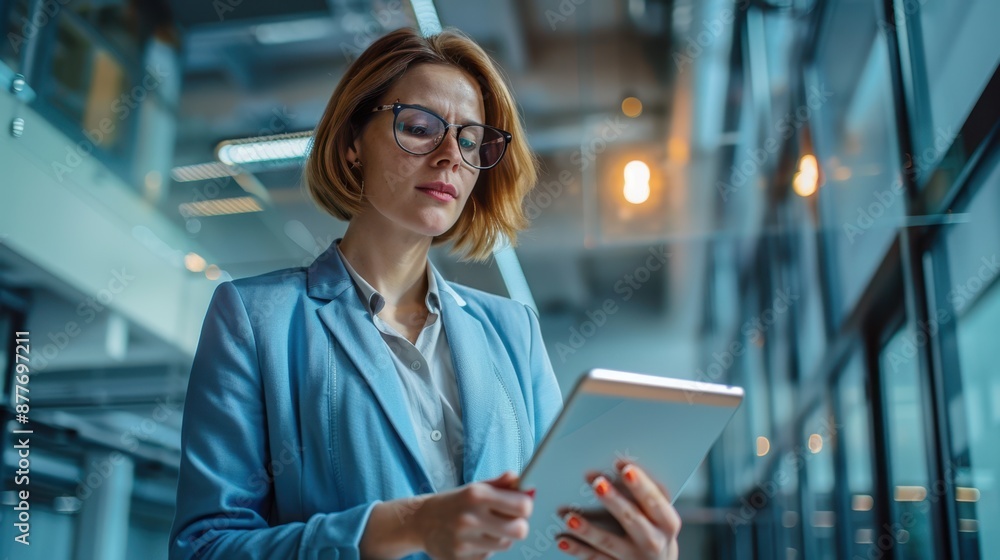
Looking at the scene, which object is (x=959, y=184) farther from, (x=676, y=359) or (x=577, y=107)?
(x=676, y=359)

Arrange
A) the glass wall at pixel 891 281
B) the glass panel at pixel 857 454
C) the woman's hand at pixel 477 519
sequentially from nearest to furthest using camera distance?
1. the woman's hand at pixel 477 519
2. the glass wall at pixel 891 281
3. the glass panel at pixel 857 454

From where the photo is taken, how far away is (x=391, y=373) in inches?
44.5

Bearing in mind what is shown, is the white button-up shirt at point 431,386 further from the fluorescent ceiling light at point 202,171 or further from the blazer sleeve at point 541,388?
the fluorescent ceiling light at point 202,171

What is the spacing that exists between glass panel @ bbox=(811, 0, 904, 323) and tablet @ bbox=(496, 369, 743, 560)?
2.38m

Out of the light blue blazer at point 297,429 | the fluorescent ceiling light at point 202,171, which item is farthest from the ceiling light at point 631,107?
the light blue blazer at point 297,429

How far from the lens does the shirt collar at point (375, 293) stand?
125 centimetres

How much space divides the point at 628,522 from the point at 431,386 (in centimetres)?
39

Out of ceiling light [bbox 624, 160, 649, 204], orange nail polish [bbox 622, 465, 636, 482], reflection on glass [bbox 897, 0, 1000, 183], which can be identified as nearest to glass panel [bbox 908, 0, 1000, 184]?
reflection on glass [bbox 897, 0, 1000, 183]

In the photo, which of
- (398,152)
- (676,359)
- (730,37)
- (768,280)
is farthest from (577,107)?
(676,359)

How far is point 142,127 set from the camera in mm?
5020

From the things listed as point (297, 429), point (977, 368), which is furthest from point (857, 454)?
point (297, 429)

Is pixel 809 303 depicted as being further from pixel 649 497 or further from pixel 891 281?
pixel 649 497

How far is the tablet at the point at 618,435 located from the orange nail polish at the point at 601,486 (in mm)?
21

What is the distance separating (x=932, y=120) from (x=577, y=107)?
3.82m
